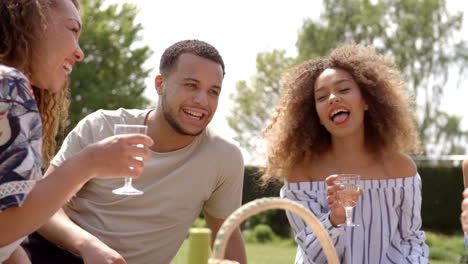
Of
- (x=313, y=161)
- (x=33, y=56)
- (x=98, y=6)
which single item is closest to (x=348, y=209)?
(x=313, y=161)

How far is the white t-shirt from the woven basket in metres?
1.85

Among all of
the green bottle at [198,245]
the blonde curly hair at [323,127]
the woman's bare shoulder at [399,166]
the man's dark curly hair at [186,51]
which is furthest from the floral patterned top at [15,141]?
the woman's bare shoulder at [399,166]

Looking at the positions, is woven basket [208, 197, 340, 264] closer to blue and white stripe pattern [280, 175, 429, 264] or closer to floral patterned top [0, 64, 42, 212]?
floral patterned top [0, 64, 42, 212]

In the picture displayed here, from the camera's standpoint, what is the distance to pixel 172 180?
419cm

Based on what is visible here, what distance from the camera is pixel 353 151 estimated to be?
4.55 metres

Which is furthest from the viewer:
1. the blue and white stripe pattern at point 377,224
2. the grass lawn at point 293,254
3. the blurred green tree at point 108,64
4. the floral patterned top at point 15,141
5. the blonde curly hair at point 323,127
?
the blurred green tree at point 108,64

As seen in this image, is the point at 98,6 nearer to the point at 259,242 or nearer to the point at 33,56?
the point at 259,242

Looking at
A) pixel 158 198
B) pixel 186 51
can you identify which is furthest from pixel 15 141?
pixel 186 51

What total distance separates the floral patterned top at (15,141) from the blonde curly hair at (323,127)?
2.60 metres

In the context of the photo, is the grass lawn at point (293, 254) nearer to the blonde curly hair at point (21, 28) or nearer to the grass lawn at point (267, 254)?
the grass lawn at point (267, 254)

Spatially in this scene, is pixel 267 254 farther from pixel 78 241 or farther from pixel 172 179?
pixel 78 241

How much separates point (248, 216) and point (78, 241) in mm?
1628

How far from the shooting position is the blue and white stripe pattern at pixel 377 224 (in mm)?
4105

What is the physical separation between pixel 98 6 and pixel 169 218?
27.0m
